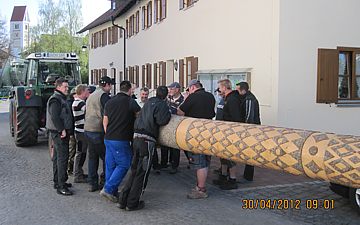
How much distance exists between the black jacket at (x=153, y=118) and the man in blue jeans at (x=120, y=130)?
0.27 meters

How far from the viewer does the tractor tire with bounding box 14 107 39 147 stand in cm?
1159

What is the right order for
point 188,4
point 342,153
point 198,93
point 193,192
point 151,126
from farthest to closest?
1. point 188,4
2. point 198,93
3. point 193,192
4. point 151,126
5. point 342,153

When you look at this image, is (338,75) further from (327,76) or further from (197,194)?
(197,194)

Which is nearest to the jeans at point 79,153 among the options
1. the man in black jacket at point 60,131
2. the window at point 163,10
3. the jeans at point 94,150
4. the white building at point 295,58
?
the jeans at point 94,150

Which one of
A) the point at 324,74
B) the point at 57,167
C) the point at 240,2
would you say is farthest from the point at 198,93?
the point at 240,2

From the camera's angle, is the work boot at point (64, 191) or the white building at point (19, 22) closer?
the work boot at point (64, 191)

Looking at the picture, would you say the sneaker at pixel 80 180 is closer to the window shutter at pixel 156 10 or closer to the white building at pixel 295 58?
the white building at pixel 295 58

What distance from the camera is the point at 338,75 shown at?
11078 mm

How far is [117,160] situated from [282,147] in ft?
9.38

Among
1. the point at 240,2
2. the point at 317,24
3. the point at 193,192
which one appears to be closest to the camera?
the point at 193,192

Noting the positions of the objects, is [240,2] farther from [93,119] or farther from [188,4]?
[93,119]

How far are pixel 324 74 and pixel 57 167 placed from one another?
6.51m

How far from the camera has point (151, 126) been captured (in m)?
6.27

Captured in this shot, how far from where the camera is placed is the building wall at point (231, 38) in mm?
10875
